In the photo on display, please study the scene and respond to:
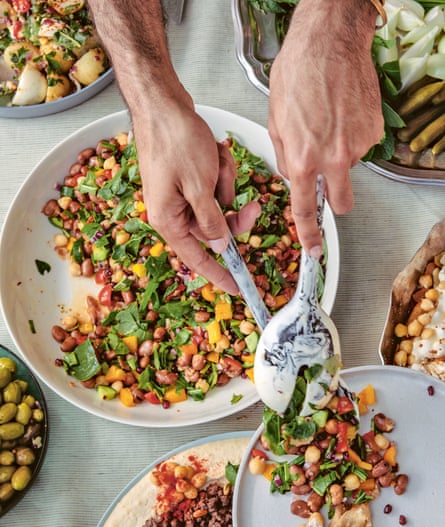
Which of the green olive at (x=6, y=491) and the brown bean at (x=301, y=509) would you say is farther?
the green olive at (x=6, y=491)

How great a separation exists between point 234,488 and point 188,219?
0.58 metres

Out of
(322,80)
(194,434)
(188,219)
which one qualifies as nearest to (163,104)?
(188,219)

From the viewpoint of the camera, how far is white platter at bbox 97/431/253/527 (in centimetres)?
144

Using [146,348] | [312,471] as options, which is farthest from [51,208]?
[312,471]

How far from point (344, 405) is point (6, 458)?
75 centimetres

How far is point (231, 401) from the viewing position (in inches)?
57.9

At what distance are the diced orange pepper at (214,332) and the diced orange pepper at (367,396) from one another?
0.33 meters

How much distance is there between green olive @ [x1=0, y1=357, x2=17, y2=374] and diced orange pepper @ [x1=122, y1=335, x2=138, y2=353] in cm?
26

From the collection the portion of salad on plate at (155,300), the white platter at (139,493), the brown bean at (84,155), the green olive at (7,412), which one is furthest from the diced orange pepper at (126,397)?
the brown bean at (84,155)

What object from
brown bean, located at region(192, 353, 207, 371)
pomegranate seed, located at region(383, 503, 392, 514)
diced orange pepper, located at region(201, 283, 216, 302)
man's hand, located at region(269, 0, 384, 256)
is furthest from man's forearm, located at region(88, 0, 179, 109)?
pomegranate seed, located at region(383, 503, 392, 514)

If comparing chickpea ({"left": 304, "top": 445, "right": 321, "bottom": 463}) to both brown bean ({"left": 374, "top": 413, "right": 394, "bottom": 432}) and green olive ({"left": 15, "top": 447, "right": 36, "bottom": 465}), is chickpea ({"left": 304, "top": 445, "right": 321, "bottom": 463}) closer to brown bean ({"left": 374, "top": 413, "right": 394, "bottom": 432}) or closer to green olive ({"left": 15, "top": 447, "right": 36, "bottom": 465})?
brown bean ({"left": 374, "top": 413, "right": 394, "bottom": 432})

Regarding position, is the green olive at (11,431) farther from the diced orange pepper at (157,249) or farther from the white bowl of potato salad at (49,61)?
the white bowl of potato salad at (49,61)

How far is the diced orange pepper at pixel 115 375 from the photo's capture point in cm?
152

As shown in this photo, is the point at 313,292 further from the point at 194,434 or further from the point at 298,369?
the point at 194,434
